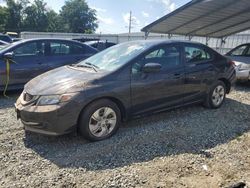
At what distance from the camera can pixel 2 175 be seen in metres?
3.19

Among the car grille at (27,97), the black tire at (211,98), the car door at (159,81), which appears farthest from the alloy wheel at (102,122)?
the black tire at (211,98)

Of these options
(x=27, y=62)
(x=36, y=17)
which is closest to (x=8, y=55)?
(x=27, y=62)

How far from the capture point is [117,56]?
4.76 m

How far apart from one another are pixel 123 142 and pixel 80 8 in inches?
2892

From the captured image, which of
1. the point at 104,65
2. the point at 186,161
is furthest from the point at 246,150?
the point at 104,65

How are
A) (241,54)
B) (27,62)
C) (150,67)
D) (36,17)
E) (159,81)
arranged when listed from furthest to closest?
(36,17), (241,54), (27,62), (159,81), (150,67)

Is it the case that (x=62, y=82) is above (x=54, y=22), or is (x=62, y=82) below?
below

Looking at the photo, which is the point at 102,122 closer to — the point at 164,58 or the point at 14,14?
the point at 164,58

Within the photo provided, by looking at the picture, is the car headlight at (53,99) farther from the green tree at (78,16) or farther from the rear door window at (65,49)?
the green tree at (78,16)

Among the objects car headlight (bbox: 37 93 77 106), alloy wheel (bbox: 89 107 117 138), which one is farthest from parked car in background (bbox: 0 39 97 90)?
alloy wheel (bbox: 89 107 117 138)

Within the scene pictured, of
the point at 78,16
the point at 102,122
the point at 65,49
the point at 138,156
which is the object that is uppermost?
the point at 78,16

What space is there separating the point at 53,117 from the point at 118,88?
1.11 m

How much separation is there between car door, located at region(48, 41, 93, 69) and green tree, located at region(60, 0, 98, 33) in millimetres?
61823

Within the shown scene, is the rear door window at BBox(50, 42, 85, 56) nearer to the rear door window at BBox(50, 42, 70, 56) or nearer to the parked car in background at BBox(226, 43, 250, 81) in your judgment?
the rear door window at BBox(50, 42, 70, 56)
